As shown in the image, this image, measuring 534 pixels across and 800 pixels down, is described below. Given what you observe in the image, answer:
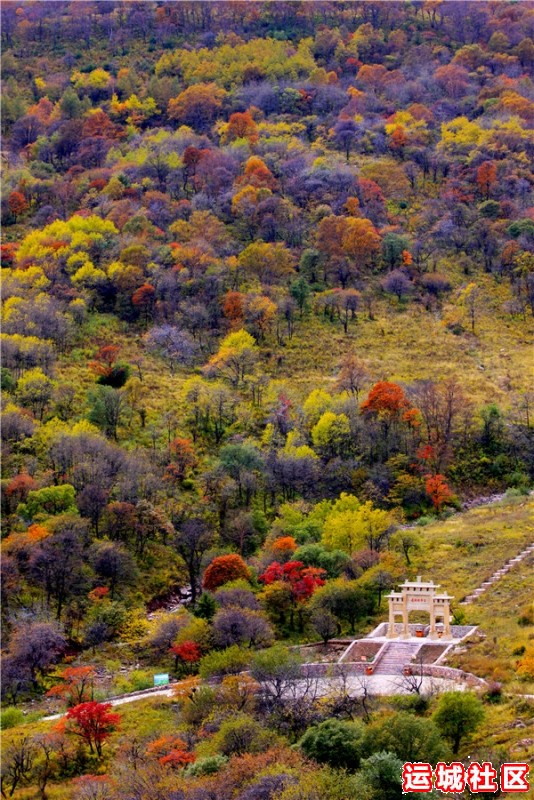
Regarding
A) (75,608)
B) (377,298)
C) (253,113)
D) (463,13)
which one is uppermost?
(463,13)

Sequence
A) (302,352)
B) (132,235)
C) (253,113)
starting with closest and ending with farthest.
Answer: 1. (302,352)
2. (132,235)
3. (253,113)

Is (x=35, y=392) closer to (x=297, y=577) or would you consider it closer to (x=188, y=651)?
(x=297, y=577)

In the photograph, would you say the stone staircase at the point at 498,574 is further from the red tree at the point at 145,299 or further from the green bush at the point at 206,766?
the red tree at the point at 145,299

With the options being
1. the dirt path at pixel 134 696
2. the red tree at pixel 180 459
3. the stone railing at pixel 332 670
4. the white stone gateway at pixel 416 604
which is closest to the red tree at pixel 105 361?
the red tree at pixel 180 459

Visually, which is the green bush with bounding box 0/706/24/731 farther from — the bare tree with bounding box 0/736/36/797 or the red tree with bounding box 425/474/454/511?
the red tree with bounding box 425/474/454/511

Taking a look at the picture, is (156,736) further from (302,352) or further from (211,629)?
(302,352)

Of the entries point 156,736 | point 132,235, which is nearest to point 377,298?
point 132,235

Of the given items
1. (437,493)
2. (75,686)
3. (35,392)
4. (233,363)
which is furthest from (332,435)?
(75,686)

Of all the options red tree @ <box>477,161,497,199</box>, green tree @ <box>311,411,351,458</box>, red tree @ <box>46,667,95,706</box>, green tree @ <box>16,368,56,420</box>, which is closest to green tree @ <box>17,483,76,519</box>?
green tree @ <box>16,368,56,420</box>
